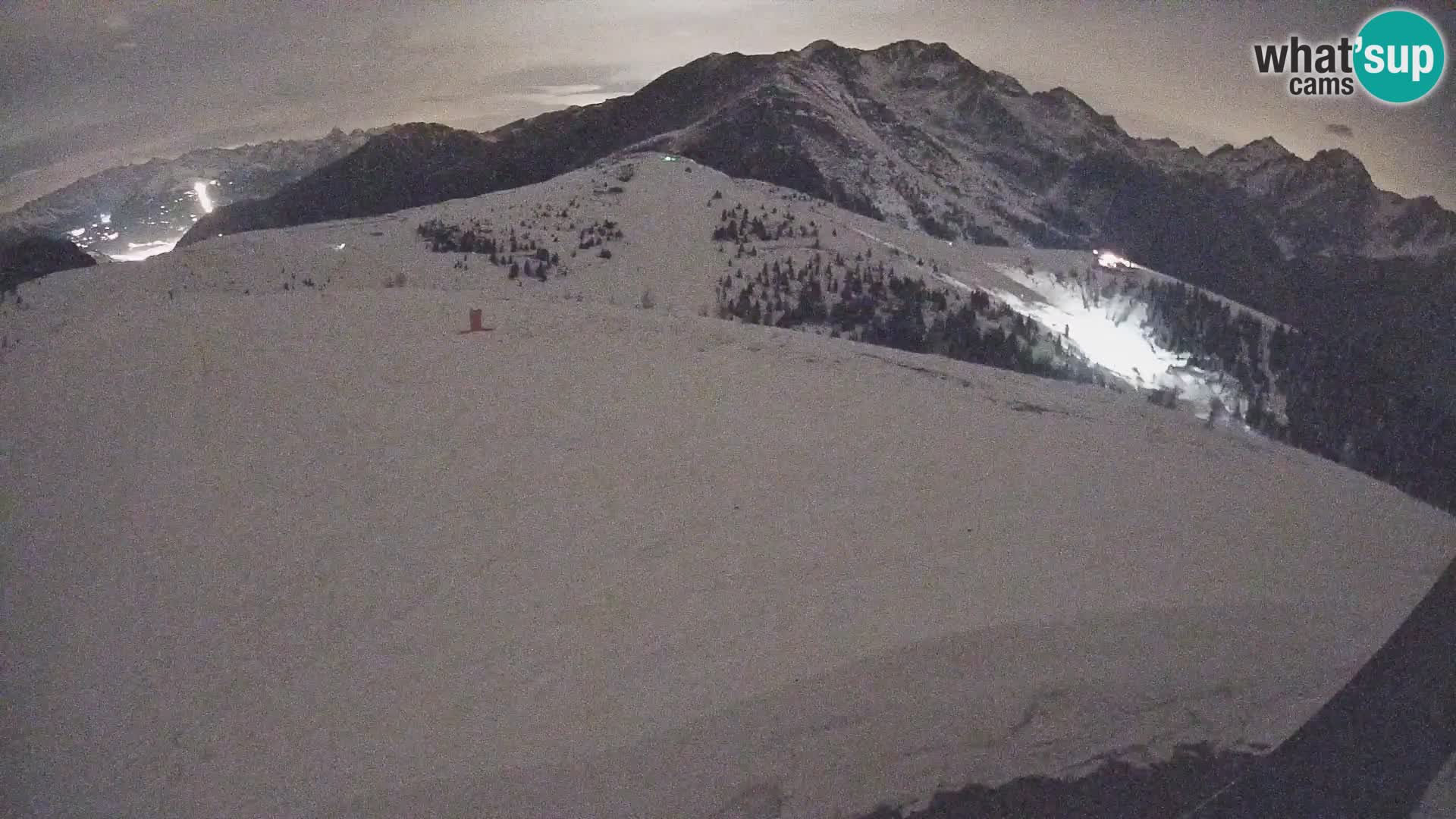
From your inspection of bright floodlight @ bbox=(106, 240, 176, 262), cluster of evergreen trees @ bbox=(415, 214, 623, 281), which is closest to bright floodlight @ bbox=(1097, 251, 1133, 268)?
cluster of evergreen trees @ bbox=(415, 214, 623, 281)

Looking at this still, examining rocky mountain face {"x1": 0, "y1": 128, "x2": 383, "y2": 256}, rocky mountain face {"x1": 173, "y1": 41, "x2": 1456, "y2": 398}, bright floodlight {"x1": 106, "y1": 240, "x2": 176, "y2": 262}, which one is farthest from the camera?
bright floodlight {"x1": 106, "y1": 240, "x2": 176, "y2": 262}

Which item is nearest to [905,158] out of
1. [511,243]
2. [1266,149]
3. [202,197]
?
[511,243]

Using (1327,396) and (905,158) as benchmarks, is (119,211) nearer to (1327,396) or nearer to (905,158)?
(1327,396)

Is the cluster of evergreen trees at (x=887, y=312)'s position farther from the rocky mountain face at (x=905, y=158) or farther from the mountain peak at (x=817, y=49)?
the mountain peak at (x=817, y=49)

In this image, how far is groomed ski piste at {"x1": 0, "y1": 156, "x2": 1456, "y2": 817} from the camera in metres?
3.49

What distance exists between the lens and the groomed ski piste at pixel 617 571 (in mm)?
3486

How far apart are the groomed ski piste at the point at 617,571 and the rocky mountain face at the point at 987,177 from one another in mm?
3575

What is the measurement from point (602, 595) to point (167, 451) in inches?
134

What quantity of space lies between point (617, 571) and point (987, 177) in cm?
5108

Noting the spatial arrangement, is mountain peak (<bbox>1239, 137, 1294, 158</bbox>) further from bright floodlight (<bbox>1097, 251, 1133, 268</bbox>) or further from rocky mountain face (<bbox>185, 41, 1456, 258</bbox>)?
bright floodlight (<bbox>1097, 251, 1133, 268</bbox>)

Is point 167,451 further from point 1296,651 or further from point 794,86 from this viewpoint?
point 794,86

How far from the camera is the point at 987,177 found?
50.6m

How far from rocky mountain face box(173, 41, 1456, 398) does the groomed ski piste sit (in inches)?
141

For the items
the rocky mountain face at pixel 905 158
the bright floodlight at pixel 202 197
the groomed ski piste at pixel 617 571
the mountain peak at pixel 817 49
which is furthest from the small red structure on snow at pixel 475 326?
the mountain peak at pixel 817 49
